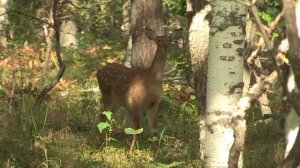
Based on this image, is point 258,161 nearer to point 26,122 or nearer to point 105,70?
point 105,70

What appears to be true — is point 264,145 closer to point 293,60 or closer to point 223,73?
point 223,73

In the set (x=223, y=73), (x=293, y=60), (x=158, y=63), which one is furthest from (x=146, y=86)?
(x=293, y=60)

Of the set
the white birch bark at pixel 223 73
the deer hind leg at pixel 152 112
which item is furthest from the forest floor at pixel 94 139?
the white birch bark at pixel 223 73

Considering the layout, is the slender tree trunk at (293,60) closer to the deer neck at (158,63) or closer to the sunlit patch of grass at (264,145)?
the sunlit patch of grass at (264,145)

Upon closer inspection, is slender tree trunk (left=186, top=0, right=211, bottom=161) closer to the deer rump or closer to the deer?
the deer

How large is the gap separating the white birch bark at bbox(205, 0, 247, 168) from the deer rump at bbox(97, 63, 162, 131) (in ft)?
9.49

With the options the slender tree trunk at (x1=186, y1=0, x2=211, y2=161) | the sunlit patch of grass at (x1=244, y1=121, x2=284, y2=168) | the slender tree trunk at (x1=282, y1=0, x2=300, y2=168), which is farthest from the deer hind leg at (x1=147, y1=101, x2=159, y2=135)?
the slender tree trunk at (x1=282, y1=0, x2=300, y2=168)

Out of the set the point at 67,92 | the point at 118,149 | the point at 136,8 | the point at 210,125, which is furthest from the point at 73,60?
the point at 210,125

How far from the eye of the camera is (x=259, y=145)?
782 centimetres

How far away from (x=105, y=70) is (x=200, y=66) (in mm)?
1974

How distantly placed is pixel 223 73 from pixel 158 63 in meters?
3.14

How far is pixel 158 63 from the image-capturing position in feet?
25.4

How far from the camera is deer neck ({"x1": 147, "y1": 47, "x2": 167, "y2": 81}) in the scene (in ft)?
25.3

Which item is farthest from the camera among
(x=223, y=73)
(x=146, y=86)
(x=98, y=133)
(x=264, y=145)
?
(x=98, y=133)
